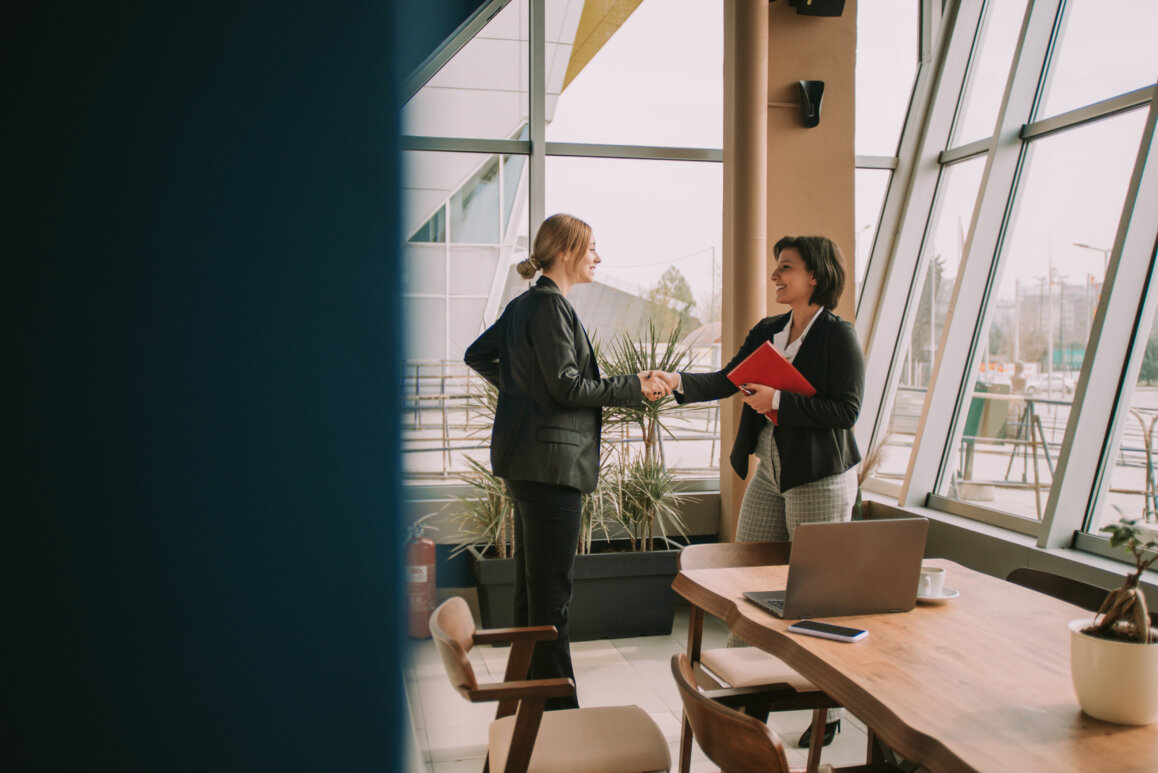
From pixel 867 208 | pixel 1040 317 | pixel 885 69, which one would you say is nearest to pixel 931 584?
pixel 1040 317

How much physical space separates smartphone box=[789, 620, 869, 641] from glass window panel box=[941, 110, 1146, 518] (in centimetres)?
252

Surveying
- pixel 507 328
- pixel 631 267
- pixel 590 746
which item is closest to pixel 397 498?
pixel 590 746

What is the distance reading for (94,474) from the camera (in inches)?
17.4

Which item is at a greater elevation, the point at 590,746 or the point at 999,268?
the point at 999,268

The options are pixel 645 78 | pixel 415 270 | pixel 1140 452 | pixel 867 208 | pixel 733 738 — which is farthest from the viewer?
pixel 867 208

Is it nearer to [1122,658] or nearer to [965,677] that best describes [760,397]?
[965,677]

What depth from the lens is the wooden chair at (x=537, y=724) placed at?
5.72ft

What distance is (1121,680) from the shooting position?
1379 millimetres

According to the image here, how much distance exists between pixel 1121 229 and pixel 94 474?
421 centimetres

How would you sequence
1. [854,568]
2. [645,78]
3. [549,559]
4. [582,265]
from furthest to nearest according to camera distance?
[645,78] → [582,265] → [549,559] → [854,568]

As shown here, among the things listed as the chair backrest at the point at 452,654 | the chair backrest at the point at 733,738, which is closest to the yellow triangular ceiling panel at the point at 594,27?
the chair backrest at the point at 452,654

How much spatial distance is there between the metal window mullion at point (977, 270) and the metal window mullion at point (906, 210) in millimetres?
568

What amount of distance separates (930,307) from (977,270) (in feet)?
1.77

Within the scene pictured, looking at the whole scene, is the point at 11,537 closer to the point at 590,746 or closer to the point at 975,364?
the point at 590,746
